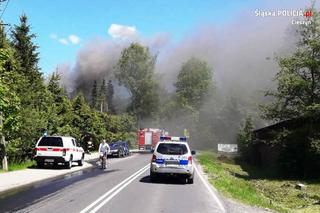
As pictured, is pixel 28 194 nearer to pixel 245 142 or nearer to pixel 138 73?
pixel 245 142

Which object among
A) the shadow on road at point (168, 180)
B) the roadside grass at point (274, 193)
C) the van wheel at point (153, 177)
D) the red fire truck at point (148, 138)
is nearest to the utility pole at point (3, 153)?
the shadow on road at point (168, 180)

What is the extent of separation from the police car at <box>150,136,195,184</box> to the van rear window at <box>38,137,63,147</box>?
28.6 feet

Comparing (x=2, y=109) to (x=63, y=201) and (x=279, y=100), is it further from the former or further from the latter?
(x=279, y=100)

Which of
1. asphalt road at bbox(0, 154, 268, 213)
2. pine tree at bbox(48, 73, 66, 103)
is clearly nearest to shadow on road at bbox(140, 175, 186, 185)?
asphalt road at bbox(0, 154, 268, 213)

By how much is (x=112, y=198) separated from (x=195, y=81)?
87252mm

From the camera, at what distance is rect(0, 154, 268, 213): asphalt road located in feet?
38.8

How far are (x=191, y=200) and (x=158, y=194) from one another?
1.54 metres

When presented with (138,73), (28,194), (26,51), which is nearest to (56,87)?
(26,51)

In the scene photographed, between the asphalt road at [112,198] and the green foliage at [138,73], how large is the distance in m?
73.5

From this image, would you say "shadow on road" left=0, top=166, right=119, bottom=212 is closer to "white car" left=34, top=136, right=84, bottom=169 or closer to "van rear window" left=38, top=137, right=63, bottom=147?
"white car" left=34, top=136, right=84, bottom=169

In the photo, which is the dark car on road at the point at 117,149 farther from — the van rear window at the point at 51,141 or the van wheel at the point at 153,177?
the van wheel at the point at 153,177

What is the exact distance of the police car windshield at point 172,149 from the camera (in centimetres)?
1950

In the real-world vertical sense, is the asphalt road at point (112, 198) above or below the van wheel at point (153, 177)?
below

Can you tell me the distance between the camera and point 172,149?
1962 cm
